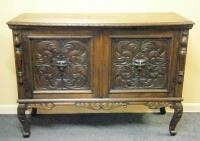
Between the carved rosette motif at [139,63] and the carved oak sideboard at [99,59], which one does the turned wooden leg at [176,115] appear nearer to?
the carved oak sideboard at [99,59]

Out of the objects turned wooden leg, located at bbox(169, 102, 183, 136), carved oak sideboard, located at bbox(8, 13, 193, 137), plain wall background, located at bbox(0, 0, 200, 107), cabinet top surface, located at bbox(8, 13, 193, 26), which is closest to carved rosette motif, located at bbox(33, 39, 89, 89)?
carved oak sideboard, located at bbox(8, 13, 193, 137)

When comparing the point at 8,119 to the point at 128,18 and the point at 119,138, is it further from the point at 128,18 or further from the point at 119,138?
the point at 128,18

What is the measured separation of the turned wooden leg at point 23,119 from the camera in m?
1.89

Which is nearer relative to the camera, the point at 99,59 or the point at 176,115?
the point at 99,59

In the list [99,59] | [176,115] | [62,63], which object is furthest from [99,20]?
[176,115]

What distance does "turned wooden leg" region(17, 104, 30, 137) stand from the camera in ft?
6.21

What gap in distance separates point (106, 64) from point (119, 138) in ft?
1.79

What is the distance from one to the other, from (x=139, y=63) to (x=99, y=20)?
1.16 ft

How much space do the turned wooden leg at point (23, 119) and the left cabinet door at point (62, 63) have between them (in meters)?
0.12

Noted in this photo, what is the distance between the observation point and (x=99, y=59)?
1791 millimetres

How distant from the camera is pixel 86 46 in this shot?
5.80ft

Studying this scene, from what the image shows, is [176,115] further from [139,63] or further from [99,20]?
[99,20]

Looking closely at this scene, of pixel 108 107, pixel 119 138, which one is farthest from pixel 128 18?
pixel 119 138

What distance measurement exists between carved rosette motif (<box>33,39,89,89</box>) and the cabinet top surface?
113mm
